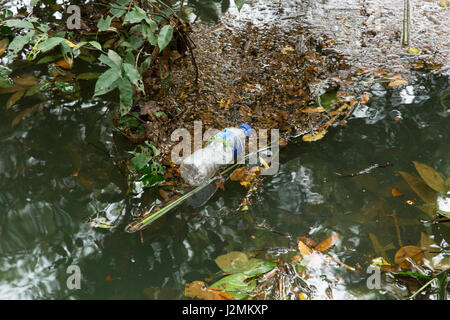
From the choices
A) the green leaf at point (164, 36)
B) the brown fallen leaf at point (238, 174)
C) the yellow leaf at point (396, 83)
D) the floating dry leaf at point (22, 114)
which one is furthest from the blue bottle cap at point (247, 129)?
the floating dry leaf at point (22, 114)

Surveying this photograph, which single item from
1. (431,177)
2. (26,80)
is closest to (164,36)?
(26,80)

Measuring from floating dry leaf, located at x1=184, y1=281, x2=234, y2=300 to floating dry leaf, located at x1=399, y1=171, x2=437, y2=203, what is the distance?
962 mm

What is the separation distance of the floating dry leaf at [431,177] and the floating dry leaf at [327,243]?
0.52m

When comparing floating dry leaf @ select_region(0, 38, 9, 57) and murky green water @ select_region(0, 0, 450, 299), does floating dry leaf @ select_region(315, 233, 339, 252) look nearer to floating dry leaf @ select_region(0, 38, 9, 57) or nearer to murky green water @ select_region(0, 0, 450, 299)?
murky green water @ select_region(0, 0, 450, 299)

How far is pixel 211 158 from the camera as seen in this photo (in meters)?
1.92

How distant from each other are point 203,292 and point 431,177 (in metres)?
1.14

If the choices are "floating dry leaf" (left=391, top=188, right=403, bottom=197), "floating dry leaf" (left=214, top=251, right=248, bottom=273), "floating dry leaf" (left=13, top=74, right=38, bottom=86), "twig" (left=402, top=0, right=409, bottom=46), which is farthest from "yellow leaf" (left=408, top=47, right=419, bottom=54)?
"floating dry leaf" (left=13, top=74, right=38, bottom=86)

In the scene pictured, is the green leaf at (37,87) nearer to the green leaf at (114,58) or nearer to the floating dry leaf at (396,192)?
the green leaf at (114,58)

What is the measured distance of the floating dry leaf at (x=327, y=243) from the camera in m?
1.62

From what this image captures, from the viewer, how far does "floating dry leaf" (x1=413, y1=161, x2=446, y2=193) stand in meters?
1.77

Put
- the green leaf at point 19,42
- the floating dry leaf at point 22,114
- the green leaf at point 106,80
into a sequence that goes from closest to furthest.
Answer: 1. the green leaf at point 106,80
2. the green leaf at point 19,42
3. the floating dry leaf at point 22,114

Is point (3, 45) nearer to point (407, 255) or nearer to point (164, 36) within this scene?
point (164, 36)

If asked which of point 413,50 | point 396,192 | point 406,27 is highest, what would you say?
point 406,27

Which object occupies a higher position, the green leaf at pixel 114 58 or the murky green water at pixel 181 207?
the green leaf at pixel 114 58
